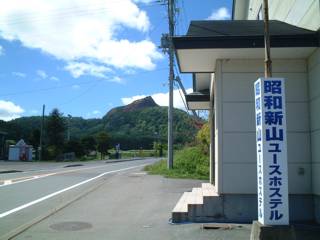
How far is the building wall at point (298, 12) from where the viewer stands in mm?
9883

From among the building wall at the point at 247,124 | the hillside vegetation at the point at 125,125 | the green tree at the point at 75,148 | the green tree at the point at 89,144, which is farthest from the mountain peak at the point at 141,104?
the building wall at the point at 247,124

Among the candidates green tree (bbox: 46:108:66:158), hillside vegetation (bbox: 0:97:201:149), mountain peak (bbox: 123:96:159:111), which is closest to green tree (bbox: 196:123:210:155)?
green tree (bbox: 46:108:66:158)

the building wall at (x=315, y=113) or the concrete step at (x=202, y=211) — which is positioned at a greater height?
the building wall at (x=315, y=113)

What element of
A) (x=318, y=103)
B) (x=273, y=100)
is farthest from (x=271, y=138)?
(x=318, y=103)

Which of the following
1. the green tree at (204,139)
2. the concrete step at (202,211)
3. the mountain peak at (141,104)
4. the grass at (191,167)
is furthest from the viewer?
the mountain peak at (141,104)

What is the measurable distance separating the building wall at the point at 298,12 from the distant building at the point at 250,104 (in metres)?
0.02

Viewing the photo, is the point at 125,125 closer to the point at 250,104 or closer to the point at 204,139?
the point at 204,139

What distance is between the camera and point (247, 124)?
10.7m

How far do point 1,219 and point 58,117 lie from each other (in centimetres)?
6768

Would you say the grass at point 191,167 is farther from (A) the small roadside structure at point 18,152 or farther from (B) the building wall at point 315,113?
(A) the small roadside structure at point 18,152

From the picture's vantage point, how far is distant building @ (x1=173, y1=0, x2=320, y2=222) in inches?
396

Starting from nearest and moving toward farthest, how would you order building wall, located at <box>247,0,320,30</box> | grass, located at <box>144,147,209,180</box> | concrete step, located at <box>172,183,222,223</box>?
building wall, located at <box>247,0,320,30</box>, concrete step, located at <box>172,183,222,223</box>, grass, located at <box>144,147,209,180</box>

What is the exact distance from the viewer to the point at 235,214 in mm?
10305

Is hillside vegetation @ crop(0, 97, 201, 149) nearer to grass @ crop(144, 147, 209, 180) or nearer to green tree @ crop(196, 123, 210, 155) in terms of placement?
grass @ crop(144, 147, 209, 180)
